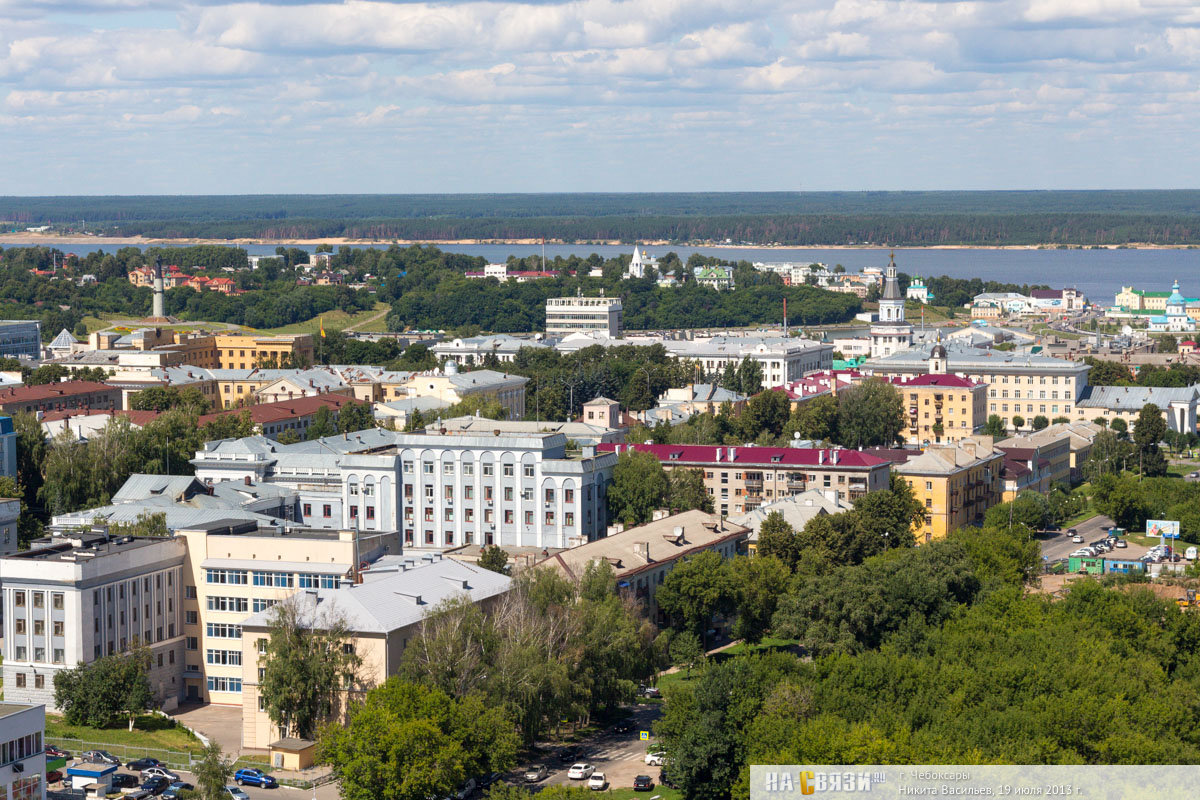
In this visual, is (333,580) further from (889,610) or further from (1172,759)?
(1172,759)

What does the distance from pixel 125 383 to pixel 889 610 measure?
184 feet

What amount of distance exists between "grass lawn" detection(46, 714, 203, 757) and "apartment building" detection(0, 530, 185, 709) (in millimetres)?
1452

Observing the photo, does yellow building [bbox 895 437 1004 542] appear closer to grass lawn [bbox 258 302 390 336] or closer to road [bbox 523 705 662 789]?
road [bbox 523 705 662 789]

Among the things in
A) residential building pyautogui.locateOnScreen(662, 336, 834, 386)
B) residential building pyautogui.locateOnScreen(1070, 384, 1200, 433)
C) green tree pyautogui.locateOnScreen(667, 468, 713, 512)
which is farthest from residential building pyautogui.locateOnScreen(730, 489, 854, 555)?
residential building pyautogui.locateOnScreen(662, 336, 834, 386)

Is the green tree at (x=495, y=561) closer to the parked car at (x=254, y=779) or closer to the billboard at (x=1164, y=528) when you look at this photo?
the parked car at (x=254, y=779)

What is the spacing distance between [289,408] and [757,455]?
25.6 m

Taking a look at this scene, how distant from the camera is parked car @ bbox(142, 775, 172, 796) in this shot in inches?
1374

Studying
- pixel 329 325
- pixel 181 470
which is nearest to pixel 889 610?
pixel 181 470

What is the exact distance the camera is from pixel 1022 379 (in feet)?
314

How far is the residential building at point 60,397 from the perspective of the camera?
8012 centimetres

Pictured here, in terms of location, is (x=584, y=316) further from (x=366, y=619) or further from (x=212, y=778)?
(x=212, y=778)

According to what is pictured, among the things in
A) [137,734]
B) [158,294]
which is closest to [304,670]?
[137,734]

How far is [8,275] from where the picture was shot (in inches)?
5979

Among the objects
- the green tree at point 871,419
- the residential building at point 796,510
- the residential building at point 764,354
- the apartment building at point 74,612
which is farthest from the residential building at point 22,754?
the residential building at point 764,354
